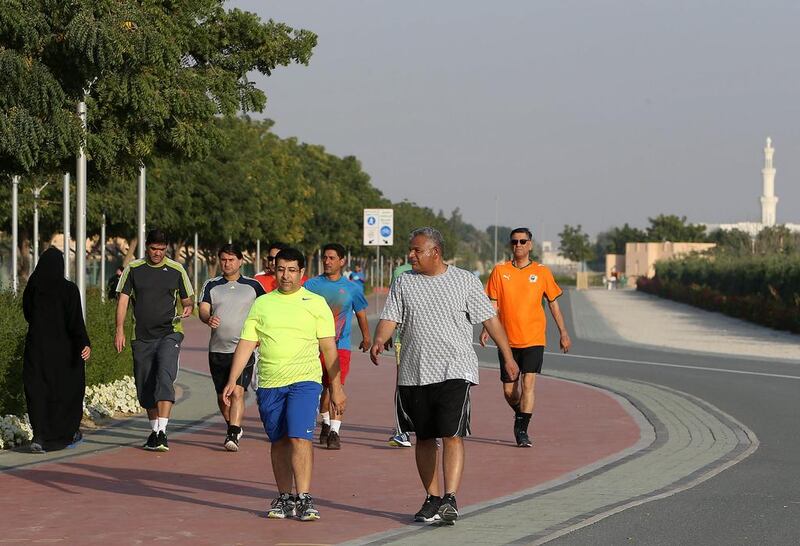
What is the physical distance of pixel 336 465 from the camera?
11.4m

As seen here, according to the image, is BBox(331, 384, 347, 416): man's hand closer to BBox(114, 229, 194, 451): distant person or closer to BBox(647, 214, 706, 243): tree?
BBox(114, 229, 194, 451): distant person

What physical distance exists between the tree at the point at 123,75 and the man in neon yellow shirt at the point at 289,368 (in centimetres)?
383

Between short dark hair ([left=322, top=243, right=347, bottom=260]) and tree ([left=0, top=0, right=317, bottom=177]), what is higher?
tree ([left=0, top=0, right=317, bottom=177])

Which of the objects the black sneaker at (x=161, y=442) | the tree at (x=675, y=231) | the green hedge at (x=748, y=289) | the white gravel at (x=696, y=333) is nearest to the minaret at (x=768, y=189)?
the tree at (x=675, y=231)

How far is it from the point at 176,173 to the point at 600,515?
44.5 meters

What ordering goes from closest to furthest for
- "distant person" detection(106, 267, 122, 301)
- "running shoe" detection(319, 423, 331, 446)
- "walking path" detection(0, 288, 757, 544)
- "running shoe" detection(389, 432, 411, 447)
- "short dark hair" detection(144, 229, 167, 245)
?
"walking path" detection(0, 288, 757, 544) → "short dark hair" detection(144, 229, 167, 245) → "running shoe" detection(389, 432, 411, 447) → "running shoe" detection(319, 423, 331, 446) → "distant person" detection(106, 267, 122, 301)

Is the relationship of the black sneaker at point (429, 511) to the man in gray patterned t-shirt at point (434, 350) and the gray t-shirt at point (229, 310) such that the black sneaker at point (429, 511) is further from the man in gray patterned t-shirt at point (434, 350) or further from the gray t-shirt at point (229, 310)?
the gray t-shirt at point (229, 310)

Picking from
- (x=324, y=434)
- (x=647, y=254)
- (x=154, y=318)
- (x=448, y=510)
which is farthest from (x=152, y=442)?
(x=647, y=254)

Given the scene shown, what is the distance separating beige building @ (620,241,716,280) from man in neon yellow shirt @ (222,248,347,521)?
5101 inches

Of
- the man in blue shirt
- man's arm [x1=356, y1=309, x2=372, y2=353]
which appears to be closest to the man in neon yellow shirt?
man's arm [x1=356, y1=309, x2=372, y2=353]

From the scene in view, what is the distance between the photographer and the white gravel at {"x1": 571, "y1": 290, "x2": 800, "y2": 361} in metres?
31.6

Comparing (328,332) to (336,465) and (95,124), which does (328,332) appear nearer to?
(336,465)

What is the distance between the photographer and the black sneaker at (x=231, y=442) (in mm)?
12227

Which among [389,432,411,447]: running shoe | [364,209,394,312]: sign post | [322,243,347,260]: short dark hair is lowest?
[389,432,411,447]: running shoe
